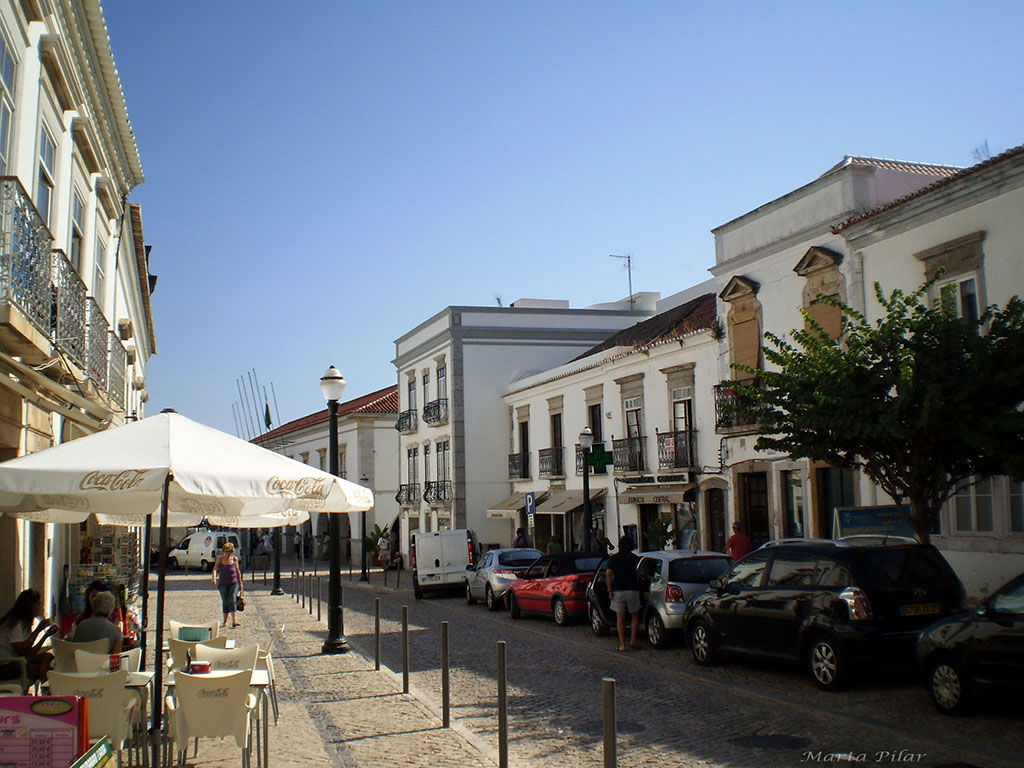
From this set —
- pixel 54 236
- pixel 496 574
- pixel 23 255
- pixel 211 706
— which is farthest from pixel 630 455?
pixel 211 706

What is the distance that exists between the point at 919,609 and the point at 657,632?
189 inches

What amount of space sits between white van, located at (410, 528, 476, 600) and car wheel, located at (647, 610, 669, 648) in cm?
1237

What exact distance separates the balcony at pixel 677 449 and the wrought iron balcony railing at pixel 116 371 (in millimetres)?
14149

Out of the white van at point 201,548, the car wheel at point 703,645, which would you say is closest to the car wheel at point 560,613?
the car wheel at point 703,645

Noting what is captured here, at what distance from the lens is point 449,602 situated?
25.9 metres

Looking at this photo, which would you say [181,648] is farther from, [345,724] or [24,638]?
[345,724]

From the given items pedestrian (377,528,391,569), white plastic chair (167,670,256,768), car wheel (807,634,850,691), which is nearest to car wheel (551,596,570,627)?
car wheel (807,634,850,691)

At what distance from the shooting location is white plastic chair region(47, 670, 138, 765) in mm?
7074

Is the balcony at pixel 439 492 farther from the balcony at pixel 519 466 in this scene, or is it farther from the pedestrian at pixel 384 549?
the balcony at pixel 519 466

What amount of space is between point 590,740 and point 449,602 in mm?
17279

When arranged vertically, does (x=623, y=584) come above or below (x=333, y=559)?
below

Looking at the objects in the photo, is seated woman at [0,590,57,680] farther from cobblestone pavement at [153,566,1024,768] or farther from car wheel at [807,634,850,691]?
car wheel at [807,634,850,691]

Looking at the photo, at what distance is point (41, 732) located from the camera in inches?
190

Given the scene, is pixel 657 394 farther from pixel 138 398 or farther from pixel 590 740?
pixel 590 740
